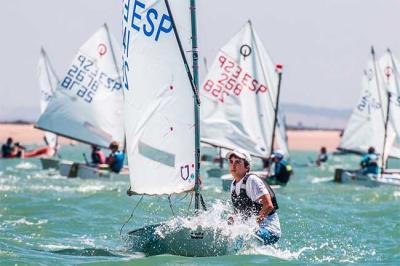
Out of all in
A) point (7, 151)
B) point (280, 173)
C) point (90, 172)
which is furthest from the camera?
point (7, 151)

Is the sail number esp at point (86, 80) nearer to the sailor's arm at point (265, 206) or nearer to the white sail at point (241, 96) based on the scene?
the white sail at point (241, 96)

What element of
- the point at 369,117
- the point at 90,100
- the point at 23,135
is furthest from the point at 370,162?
the point at 23,135

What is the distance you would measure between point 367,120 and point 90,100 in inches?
440

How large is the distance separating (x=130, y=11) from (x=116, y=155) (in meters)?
15.0

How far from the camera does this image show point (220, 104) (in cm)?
3112

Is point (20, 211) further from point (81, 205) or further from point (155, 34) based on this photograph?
point (155, 34)

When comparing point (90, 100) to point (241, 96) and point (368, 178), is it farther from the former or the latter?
point (368, 178)

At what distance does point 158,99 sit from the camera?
14.2 m

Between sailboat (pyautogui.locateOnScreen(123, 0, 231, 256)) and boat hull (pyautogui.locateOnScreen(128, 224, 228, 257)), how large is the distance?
2cm

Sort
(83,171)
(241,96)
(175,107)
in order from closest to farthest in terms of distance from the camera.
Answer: (175,107) → (83,171) → (241,96)

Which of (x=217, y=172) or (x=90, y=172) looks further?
(x=217, y=172)

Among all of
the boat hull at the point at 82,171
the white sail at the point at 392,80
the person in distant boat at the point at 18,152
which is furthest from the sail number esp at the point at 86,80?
the person in distant boat at the point at 18,152

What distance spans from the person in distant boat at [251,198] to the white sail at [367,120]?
24241 millimetres

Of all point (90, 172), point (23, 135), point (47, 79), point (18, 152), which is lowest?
point (90, 172)
